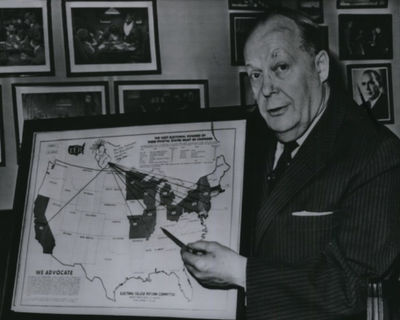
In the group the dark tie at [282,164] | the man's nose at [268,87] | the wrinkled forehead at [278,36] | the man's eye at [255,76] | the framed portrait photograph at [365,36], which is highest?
the framed portrait photograph at [365,36]

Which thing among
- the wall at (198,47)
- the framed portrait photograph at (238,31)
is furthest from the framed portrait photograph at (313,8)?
the framed portrait photograph at (238,31)

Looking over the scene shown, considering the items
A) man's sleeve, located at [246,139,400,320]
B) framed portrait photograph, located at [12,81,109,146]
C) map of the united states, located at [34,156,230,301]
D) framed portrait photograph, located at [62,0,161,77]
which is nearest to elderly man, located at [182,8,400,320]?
man's sleeve, located at [246,139,400,320]

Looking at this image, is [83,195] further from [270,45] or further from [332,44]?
[332,44]

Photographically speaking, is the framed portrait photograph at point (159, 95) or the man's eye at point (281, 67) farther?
the framed portrait photograph at point (159, 95)

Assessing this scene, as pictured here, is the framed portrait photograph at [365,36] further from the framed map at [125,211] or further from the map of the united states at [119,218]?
the map of the united states at [119,218]

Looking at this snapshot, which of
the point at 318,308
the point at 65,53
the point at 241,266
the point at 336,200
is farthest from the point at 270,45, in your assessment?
the point at 65,53

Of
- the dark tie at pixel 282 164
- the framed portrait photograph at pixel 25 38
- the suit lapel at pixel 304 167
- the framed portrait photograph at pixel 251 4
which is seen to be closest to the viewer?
the suit lapel at pixel 304 167

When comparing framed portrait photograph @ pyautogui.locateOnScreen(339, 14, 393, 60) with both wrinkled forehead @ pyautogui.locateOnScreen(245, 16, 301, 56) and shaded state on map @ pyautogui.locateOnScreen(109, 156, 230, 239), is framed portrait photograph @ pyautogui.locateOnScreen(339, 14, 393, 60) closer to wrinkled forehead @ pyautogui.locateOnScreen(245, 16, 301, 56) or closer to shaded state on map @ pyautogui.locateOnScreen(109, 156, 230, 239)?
wrinkled forehead @ pyautogui.locateOnScreen(245, 16, 301, 56)
